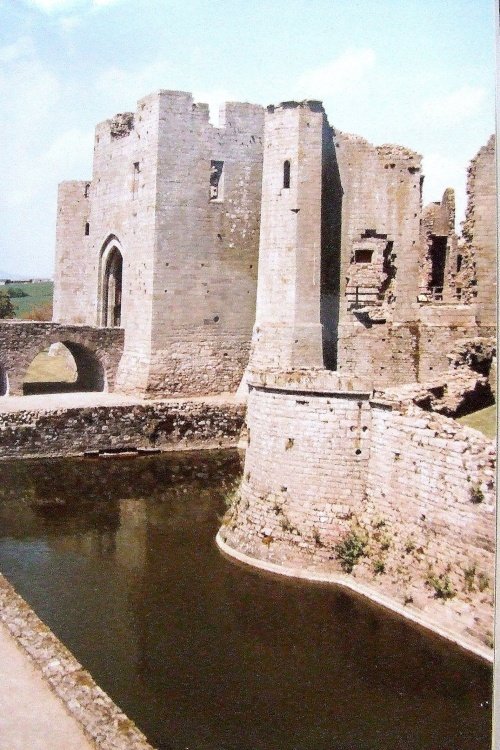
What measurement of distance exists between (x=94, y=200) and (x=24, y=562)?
56.4 feet

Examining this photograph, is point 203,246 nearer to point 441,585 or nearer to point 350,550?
point 350,550

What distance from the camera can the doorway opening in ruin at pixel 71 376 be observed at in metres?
24.8

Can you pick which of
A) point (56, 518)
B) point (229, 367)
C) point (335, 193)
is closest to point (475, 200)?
point (335, 193)

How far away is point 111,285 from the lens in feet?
88.6

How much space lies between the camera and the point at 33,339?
22422 mm

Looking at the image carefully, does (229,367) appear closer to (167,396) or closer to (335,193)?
(167,396)

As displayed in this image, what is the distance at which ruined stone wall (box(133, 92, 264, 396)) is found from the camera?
22.6 m

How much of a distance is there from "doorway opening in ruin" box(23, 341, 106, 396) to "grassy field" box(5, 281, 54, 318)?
28.0m

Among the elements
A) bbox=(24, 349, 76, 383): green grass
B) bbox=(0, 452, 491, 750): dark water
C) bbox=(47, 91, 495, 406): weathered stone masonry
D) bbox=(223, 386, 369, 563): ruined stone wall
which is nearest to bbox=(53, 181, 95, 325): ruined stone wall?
bbox=(24, 349, 76, 383): green grass

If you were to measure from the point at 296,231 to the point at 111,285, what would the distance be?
958cm

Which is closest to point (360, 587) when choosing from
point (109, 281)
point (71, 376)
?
point (109, 281)

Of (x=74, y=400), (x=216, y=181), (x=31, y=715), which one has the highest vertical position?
(x=216, y=181)

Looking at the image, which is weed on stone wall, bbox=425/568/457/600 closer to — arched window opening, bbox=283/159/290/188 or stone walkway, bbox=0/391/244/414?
stone walkway, bbox=0/391/244/414

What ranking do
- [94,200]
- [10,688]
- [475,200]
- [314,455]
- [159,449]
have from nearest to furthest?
1. [10,688]
2. [314,455]
3. [475,200]
4. [159,449]
5. [94,200]
